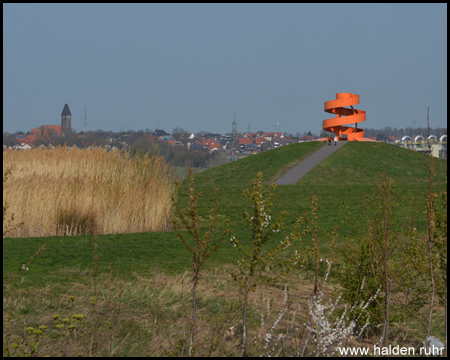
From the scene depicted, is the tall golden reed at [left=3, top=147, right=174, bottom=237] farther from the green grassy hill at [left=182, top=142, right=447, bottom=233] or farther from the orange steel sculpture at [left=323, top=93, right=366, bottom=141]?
the orange steel sculpture at [left=323, top=93, right=366, bottom=141]

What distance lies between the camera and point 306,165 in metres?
25.6

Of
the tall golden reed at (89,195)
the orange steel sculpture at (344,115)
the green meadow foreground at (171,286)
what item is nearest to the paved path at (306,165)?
the orange steel sculpture at (344,115)

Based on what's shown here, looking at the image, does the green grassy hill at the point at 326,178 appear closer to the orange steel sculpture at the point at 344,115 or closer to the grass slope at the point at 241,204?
the grass slope at the point at 241,204

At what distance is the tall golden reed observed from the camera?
9.28 metres

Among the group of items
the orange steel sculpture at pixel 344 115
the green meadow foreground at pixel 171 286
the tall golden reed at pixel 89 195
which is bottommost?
the green meadow foreground at pixel 171 286

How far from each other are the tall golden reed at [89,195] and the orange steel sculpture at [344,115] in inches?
928

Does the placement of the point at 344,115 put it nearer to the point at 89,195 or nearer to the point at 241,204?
the point at 241,204

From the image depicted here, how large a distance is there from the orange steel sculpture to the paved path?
2508 millimetres

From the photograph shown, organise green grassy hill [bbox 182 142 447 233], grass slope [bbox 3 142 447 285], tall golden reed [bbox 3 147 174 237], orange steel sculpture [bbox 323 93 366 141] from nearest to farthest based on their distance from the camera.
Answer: grass slope [bbox 3 142 447 285]
tall golden reed [bbox 3 147 174 237]
green grassy hill [bbox 182 142 447 233]
orange steel sculpture [bbox 323 93 366 141]

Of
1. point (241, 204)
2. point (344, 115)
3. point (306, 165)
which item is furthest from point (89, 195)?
point (344, 115)

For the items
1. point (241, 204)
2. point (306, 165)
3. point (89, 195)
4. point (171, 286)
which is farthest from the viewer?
point (306, 165)

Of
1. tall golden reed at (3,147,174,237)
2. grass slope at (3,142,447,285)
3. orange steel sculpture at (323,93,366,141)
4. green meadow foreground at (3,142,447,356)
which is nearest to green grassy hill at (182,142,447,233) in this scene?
grass slope at (3,142,447,285)

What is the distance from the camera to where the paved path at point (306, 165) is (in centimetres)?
2206

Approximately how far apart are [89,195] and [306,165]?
56.4ft
